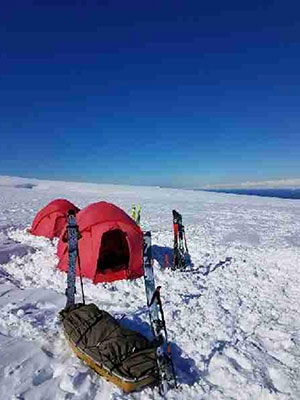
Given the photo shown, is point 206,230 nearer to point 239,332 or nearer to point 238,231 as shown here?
point 238,231

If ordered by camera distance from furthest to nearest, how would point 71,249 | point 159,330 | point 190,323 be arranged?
1. point 190,323
2. point 71,249
3. point 159,330

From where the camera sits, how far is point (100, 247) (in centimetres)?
1111

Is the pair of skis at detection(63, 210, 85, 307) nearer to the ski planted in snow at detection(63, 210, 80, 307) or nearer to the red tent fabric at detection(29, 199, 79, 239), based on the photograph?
the ski planted in snow at detection(63, 210, 80, 307)

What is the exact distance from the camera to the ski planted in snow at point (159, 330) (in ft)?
16.9

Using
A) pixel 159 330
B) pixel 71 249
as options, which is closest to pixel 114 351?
pixel 159 330

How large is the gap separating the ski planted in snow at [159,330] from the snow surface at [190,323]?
0.18 m

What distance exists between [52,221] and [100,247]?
Answer: 17.8ft

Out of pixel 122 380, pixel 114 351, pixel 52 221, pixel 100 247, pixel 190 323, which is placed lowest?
pixel 190 323

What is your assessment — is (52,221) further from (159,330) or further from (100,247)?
(159,330)

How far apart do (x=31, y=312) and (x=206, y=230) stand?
13.9 metres

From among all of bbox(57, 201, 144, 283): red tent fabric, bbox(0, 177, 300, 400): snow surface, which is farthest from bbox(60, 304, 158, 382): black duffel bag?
bbox(57, 201, 144, 283): red tent fabric

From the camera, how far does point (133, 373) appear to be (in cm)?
497

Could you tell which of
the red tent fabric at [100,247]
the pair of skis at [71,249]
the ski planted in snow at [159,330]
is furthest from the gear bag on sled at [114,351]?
the red tent fabric at [100,247]

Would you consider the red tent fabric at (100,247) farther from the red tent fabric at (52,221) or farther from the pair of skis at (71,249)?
the red tent fabric at (52,221)
